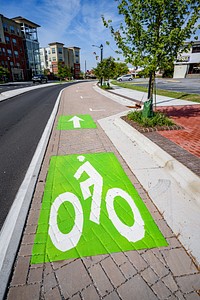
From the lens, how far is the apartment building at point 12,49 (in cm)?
5203

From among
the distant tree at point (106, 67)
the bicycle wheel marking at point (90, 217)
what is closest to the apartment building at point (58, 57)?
the distant tree at point (106, 67)

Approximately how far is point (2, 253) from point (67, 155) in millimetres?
2956

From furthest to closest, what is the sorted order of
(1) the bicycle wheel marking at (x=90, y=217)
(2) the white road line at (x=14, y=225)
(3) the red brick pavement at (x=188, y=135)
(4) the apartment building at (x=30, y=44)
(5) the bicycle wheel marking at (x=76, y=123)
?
(4) the apartment building at (x=30, y=44)
(5) the bicycle wheel marking at (x=76, y=123)
(3) the red brick pavement at (x=188, y=135)
(1) the bicycle wheel marking at (x=90, y=217)
(2) the white road line at (x=14, y=225)

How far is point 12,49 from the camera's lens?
183ft

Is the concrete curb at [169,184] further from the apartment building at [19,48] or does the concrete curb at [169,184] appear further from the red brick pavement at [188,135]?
the apartment building at [19,48]

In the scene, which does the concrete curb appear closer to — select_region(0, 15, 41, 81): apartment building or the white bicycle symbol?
the white bicycle symbol

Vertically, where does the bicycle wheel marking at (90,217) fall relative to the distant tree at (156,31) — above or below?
below

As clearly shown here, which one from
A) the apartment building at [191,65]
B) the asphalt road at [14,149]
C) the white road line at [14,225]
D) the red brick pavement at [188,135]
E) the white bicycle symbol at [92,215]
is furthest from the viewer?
the apartment building at [191,65]

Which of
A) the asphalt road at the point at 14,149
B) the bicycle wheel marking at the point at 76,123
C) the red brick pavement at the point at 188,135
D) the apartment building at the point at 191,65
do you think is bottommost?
the asphalt road at the point at 14,149

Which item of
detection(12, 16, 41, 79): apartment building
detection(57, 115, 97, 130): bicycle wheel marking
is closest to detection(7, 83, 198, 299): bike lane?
detection(57, 115, 97, 130): bicycle wheel marking

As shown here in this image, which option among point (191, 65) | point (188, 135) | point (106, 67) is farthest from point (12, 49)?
point (188, 135)

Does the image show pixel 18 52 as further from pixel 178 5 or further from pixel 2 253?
pixel 2 253

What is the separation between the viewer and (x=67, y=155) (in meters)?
4.92

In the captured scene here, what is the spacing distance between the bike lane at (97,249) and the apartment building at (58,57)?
276ft
